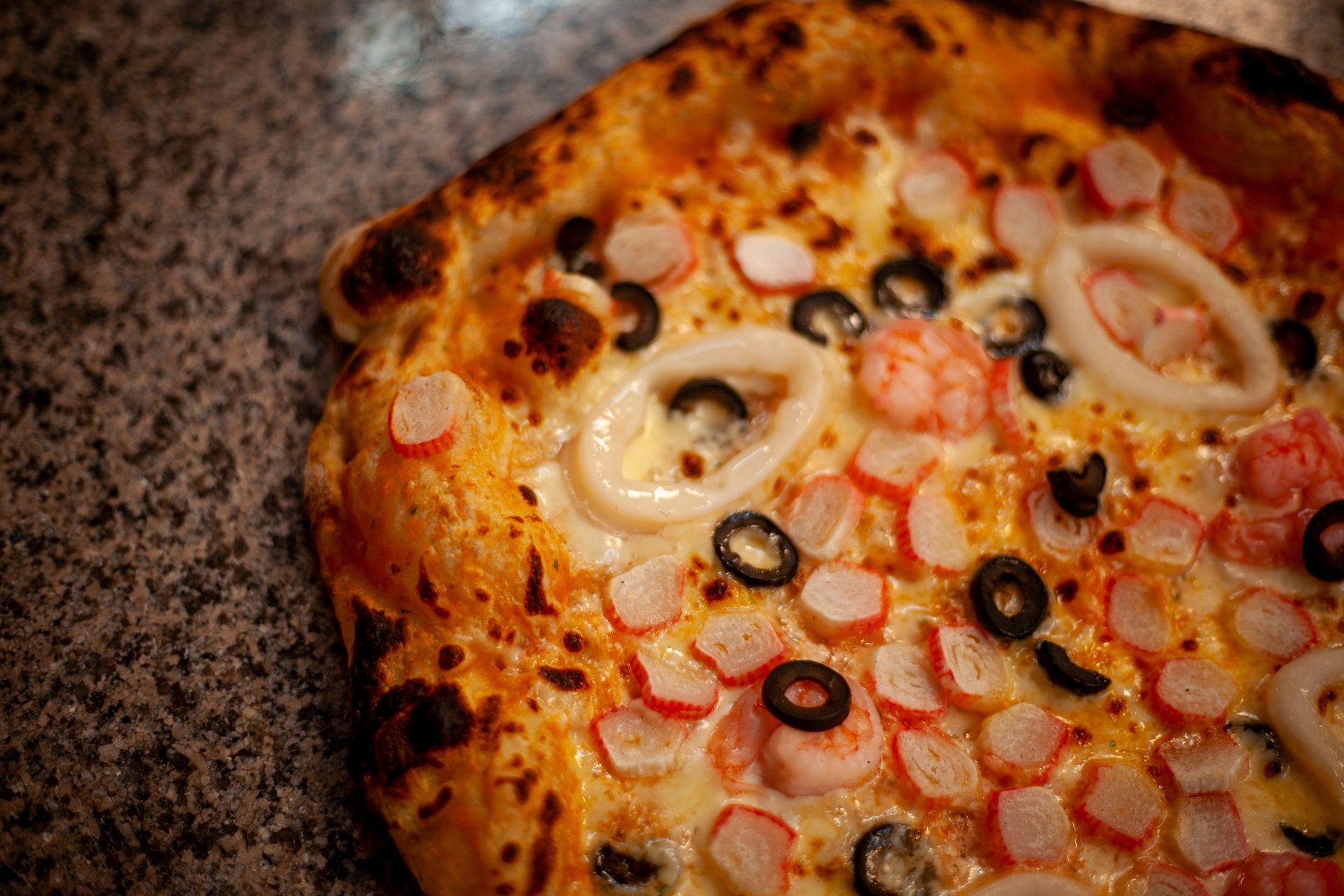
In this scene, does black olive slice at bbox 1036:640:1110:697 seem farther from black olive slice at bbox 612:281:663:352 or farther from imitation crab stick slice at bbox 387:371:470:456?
imitation crab stick slice at bbox 387:371:470:456

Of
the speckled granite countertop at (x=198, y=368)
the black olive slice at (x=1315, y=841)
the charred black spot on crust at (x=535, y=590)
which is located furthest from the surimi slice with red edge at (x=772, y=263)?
the black olive slice at (x=1315, y=841)

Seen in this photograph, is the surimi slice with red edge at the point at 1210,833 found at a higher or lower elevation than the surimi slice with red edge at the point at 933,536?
lower

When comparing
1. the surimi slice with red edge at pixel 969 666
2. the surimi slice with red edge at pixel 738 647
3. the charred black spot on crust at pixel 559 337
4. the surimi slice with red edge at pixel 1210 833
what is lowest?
the surimi slice with red edge at pixel 1210 833

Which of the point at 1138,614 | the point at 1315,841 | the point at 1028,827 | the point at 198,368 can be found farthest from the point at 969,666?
the point at 198,368

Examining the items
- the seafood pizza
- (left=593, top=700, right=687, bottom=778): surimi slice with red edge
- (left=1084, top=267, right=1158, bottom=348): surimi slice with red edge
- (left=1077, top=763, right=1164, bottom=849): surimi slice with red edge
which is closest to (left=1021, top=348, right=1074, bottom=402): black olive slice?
the seafood pizza

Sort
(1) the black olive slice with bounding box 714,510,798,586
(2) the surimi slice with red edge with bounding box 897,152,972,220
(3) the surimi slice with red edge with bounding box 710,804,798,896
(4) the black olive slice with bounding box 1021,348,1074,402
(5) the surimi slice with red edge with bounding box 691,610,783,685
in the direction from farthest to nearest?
(2) the surimi slice with red edge with bounding box 897,152,972,220 → (4) the black olive slice with bounding box 1021,348,1074,402 → (1) the black olive slice with bounding box 714,510,798,586 → (5) the surimi slice with red edge with bounding box 691,610,783,685 → (3) the surimi slice with red edge with bounding box 710,804,798,896

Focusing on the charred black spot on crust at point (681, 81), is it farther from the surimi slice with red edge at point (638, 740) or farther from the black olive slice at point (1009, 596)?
the surimi slice with red edge at point (638, 740)
